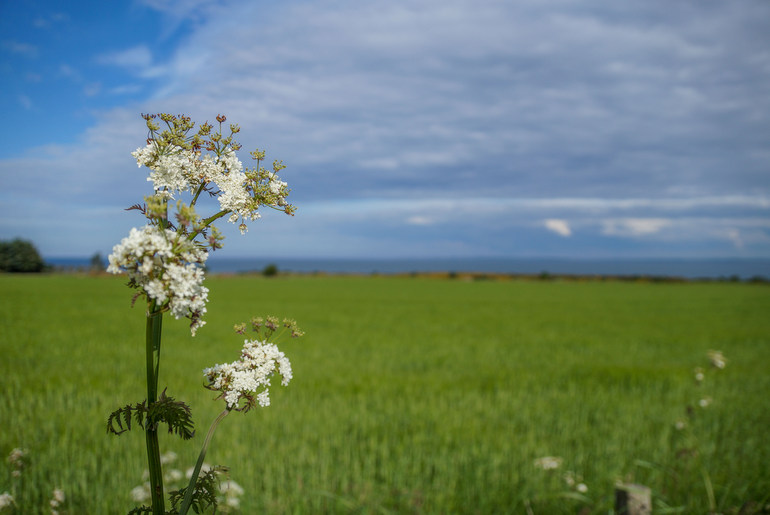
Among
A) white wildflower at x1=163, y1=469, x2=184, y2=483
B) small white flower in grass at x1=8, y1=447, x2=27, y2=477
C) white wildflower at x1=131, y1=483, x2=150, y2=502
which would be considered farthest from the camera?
white wildflower at x1=163, y1=469, x2=184, y2=483

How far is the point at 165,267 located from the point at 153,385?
12.1 inches

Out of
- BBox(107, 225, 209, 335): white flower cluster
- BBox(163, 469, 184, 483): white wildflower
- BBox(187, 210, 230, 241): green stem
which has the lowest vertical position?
BBox(163, 469, 184, 483): white wildflower

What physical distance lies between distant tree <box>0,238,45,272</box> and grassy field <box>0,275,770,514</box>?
7.35 ft

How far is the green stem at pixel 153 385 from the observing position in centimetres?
103

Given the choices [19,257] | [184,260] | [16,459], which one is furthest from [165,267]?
[19,257]

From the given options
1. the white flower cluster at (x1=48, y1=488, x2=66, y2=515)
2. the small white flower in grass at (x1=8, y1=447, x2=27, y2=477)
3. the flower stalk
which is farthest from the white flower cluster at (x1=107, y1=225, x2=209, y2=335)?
the small white flower in grass at (x1=8, y1=447, x2=27, y2=477)

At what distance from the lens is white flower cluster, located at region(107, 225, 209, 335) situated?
3.15 ft

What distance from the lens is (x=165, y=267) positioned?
1000 millimetres

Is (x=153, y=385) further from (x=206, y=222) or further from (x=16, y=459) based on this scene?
(x=16, y=459)

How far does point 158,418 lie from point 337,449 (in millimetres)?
6165

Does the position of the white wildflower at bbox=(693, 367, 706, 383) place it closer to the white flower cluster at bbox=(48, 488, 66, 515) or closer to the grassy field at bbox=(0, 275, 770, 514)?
the grassy field at bbox=(0, 275, 770, 514)

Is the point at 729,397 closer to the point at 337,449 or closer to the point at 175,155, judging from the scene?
the point at 337,449

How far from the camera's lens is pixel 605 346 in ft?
59.1

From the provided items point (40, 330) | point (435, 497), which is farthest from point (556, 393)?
point (40, 330)
